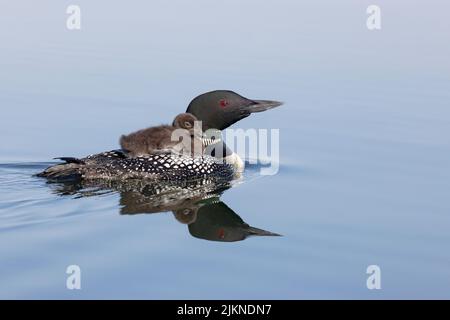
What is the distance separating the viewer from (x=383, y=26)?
12.8 meters

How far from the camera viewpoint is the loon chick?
7062 mm

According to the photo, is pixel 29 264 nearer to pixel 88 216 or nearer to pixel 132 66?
pixel 88 216

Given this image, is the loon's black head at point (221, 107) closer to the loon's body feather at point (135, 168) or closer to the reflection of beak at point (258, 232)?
the loon's body feather at point (135, 168)

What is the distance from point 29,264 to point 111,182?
2.05 m

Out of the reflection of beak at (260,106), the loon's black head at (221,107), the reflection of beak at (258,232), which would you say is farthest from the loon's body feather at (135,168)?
the reflection of beak at (258,232)

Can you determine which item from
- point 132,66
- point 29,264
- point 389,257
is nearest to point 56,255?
point 29,264

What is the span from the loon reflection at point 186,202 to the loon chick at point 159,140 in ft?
0.89

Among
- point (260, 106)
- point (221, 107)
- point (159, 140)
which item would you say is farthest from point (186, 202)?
point (260, 106)

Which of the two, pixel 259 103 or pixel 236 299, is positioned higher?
pixel 259 103

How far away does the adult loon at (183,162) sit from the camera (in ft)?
22.2

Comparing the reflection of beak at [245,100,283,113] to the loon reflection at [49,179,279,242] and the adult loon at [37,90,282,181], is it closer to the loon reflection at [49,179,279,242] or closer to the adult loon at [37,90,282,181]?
the adult loon at [37,90,282,181]

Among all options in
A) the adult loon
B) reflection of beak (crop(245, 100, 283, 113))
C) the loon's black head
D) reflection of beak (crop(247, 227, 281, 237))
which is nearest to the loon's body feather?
the adult loon

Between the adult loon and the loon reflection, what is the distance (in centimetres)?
7

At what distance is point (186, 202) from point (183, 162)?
2.31 feet
